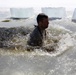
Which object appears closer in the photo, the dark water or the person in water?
the dark water

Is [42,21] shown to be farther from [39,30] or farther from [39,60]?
[39,60]

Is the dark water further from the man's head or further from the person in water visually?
the man's head

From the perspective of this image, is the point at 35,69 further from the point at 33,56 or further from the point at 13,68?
the point at 33,56

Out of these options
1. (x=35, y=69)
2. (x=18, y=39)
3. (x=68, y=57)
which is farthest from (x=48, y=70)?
(x=18, y=39)

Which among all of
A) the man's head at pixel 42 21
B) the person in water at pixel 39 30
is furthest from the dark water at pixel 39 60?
the man's head at pixel 42 21

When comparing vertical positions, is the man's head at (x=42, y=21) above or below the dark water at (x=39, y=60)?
above

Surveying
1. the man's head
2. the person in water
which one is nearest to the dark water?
the person in water

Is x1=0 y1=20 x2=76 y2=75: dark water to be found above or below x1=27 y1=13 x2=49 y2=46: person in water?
Result: below

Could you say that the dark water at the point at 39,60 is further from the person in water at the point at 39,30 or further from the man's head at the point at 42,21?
the man's head at the point at 42,21

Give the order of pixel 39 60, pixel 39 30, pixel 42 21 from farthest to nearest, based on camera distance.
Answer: pixel 39 30 → pixel 42 21 → pixel 39 60

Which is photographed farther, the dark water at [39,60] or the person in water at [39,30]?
the person in water at [39,30]

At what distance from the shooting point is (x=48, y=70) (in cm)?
289

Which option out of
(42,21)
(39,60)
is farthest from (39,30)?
(39,60)

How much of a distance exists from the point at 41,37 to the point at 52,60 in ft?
2.47
